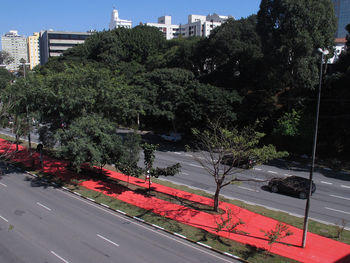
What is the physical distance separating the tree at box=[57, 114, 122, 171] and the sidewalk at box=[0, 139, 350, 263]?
113 inches

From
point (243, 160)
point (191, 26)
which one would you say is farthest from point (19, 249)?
point (191, 26)

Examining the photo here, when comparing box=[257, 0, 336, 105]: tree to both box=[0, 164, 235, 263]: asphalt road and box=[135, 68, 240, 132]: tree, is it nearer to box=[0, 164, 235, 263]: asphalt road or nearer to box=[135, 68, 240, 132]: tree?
box=[135, 68, 240, 132]: tree

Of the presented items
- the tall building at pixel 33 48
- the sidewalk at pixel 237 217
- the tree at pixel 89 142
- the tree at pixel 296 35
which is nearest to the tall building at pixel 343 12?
the tree at pixel 296 35

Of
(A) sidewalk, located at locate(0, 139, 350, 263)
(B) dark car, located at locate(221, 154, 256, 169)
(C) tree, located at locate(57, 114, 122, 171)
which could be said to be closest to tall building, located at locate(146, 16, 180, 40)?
(B) dark car, located at locate(221, 154, 256, 169)

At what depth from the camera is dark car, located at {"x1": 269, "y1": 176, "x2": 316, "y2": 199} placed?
24.0m

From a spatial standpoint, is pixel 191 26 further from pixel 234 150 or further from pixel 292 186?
pixel 234 150

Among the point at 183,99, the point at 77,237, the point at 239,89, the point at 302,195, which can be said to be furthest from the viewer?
the point at 239,89

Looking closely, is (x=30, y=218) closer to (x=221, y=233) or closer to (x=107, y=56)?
(x=221, y=233)

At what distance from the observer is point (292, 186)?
2420cm

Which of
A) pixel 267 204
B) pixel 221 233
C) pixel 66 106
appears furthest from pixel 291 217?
pixel 66 106

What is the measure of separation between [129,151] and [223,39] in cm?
2781

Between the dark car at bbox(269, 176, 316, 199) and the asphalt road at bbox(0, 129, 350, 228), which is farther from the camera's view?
the dark car at bbox(269, 176, 316, 199)

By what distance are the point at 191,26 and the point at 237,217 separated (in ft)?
407

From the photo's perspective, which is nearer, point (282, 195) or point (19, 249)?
point (19, 249)
